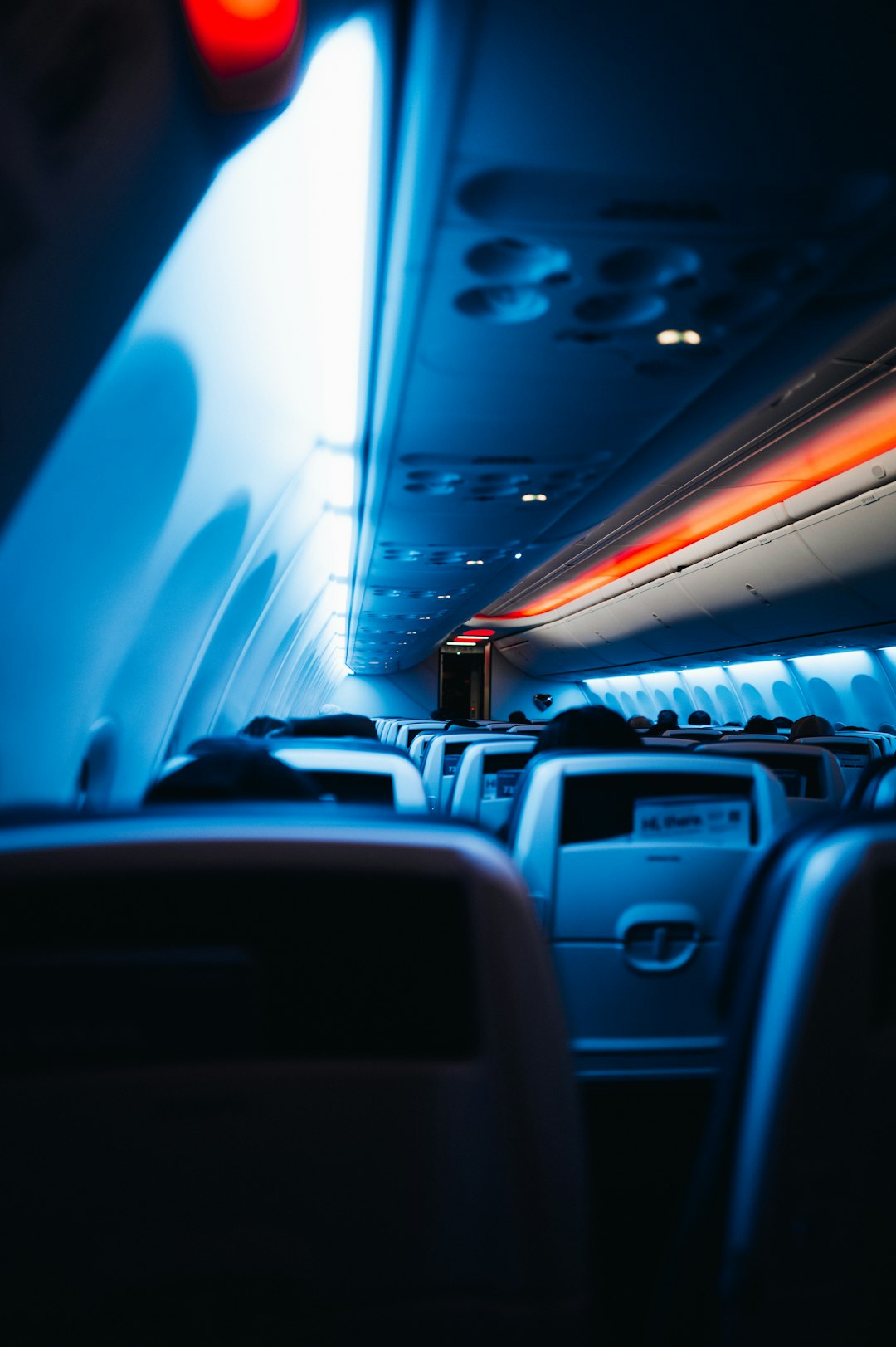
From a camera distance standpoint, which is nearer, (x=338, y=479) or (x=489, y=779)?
(x=489, y=779)

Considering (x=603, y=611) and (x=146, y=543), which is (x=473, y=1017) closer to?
(x=146, y=543)

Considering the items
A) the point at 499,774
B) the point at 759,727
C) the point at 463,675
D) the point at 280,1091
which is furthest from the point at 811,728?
the point at 463,675

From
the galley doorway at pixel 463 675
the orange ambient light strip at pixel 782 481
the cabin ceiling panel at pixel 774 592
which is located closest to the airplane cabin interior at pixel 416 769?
the orange ambient light strip at pixel 782 481

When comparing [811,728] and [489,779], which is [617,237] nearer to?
[489,779]

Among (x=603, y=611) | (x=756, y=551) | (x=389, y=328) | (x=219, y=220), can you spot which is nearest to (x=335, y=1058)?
(x=219, y=220)

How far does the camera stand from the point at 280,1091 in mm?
987

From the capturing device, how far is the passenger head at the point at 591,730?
3928 mm

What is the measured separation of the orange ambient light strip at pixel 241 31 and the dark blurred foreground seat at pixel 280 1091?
6.71 feet

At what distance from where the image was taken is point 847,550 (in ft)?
29.4

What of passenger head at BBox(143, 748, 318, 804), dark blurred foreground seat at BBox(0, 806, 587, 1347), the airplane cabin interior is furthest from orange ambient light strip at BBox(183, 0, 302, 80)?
dark blurred foreground seat at BBox(0, 806, 587, 1347)

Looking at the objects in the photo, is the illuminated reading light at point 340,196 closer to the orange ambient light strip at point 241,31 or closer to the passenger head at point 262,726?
the orange ambient light strip at point 241,31

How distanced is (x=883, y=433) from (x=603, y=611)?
10.7 m

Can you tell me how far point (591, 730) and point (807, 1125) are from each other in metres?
2.99

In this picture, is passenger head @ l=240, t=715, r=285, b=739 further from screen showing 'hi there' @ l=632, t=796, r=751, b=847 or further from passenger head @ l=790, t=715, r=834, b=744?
passenger head @ l=790, t=715, r=834, b=744
